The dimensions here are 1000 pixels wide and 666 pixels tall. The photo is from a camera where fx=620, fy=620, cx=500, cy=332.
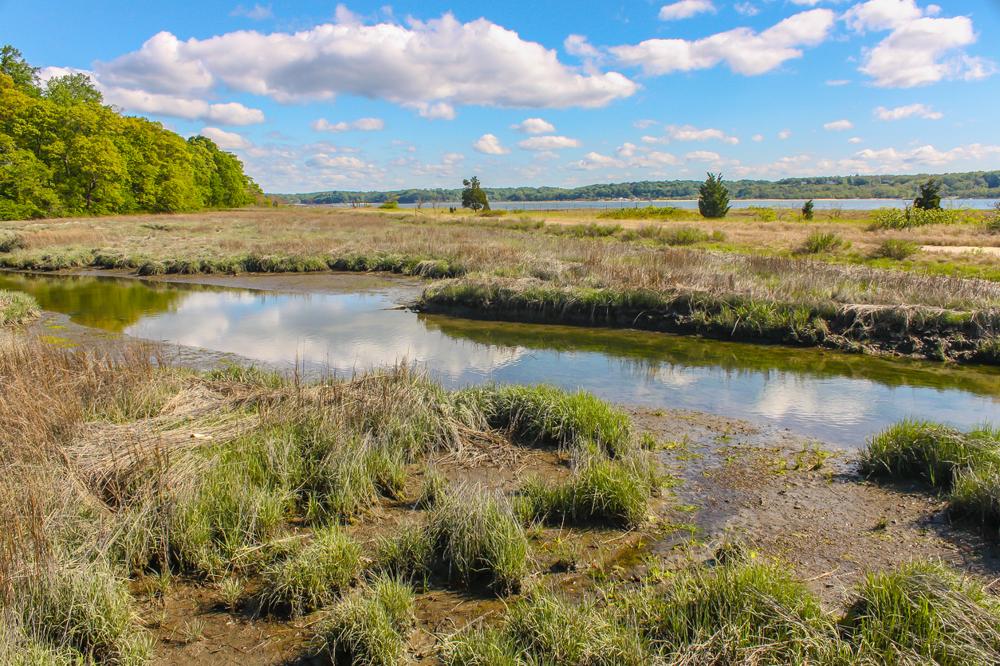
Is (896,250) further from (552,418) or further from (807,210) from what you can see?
(807,210)

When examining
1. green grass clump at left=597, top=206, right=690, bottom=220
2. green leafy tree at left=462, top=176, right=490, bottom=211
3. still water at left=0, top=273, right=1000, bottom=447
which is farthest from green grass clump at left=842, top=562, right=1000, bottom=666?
green leafy tree at left=462, top=176, right=490, bottom=211

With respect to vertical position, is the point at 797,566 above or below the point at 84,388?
below

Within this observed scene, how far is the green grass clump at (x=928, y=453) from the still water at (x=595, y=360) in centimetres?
117

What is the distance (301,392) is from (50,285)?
22803 millimetres

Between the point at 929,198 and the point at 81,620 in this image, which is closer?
the point at 81,620

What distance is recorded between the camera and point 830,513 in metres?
5.73

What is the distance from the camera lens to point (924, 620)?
3645mm

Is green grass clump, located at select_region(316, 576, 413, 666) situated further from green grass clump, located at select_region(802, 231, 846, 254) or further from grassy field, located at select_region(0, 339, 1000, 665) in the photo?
green grass clump, located at select_region(802, 231, 846, 254)

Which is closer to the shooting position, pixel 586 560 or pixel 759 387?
pixel 586 560

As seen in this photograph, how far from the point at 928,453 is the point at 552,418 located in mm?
3973

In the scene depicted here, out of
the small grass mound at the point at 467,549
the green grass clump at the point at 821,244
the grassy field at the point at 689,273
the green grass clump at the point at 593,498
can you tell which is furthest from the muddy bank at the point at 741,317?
the green grass clump at the point at 821,244

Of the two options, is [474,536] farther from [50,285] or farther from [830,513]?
[50,285]

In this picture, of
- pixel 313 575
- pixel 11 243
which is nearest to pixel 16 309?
pixel 313 575

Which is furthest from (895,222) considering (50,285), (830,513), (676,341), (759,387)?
(50,285)
